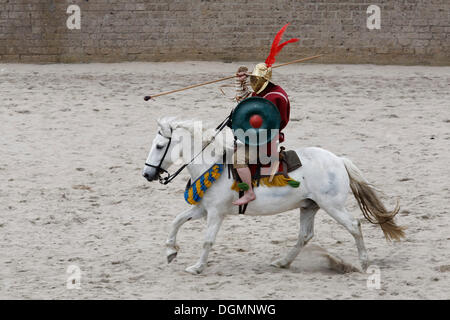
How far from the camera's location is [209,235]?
25.3 feet

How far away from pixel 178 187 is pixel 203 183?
3.23m

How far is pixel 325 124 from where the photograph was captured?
43.5ft

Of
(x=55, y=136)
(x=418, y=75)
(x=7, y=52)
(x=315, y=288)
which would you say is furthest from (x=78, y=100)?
(x=315, y=288)

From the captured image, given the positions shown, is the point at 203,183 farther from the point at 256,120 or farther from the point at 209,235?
the point at 256,120

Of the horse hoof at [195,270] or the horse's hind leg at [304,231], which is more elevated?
the horse's hind leg at [304,231]

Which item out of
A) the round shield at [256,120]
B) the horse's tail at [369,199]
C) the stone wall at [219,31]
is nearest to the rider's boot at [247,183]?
the round shield at [256,120]

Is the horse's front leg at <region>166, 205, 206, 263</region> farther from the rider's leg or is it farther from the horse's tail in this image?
the horse's tail

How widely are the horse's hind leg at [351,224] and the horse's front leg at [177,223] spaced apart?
1207mm

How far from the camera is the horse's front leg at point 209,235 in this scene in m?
7.68

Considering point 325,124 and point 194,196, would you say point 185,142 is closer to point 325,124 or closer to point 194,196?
point 194,196

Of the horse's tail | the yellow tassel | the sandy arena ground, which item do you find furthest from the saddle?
the sandy arena ground

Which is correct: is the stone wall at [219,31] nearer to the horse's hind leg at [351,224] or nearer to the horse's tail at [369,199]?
the horse's tail at [369,199]

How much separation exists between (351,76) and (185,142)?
9.97m

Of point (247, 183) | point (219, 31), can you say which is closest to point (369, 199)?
point (247, 183)
